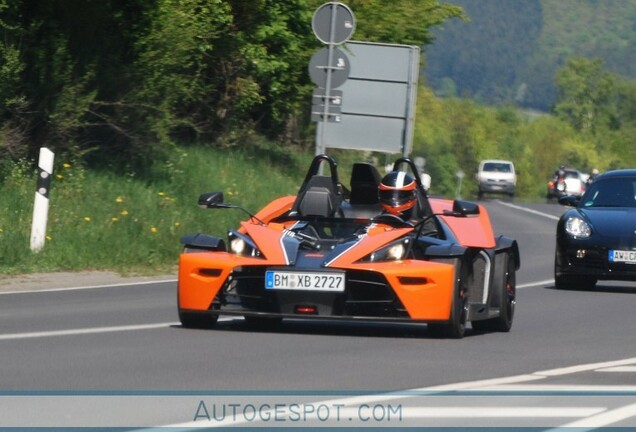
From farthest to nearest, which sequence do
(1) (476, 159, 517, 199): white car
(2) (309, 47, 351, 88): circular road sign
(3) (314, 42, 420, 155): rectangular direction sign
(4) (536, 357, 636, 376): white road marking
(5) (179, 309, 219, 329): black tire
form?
1. (1) (476, 159, 517, 199): white car
2. (3) (314, 42, 420, 155): rectangular direction sign
3. (2) (309, 47, 351, 88): circular road sign
4. (5) (179, 309, 219, 329): black tire
5. (4) (536, 357, 636, 376): white road marking

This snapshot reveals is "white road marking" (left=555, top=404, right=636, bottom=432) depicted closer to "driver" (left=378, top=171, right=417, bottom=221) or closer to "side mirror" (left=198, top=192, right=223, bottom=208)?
"driver" (left=378, top=171, right=417, bottom=221)

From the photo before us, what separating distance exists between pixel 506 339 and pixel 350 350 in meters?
1.78

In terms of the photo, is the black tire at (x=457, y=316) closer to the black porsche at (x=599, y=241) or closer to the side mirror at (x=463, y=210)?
the side mirror at (x=463, y=210)

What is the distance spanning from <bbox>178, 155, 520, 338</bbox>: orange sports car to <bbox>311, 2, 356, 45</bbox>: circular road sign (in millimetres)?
9835

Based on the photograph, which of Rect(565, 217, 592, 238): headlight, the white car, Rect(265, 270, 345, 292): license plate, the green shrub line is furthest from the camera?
the white car

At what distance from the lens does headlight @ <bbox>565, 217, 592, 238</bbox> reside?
18469 millimetres

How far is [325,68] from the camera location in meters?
22.0

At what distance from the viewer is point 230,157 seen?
92.8 feet

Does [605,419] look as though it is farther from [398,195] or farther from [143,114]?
[143,114]

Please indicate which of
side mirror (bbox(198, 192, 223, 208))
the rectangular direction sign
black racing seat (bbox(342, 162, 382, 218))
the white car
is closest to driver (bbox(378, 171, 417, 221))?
black racing seat (bbox(342, 162, 382, 218))

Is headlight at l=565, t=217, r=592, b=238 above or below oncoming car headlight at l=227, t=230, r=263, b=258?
below

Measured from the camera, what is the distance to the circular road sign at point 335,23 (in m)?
21.9

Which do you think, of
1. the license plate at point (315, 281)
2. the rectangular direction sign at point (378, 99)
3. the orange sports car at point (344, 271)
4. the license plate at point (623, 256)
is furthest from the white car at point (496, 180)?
the license plate at point (315, 281)

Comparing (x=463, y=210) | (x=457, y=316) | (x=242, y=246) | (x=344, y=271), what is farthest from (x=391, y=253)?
(x=242, y=246)
